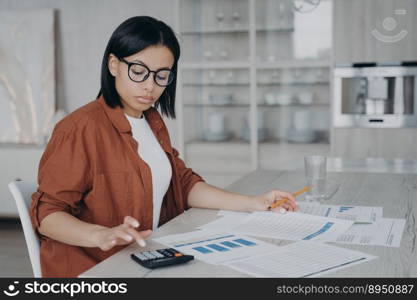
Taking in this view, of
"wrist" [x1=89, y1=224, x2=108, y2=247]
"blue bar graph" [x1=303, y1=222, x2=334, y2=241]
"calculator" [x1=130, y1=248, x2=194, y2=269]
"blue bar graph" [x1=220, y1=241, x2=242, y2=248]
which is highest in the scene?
"wrist" [x1=89, y1=224, x2=108, y2=247]

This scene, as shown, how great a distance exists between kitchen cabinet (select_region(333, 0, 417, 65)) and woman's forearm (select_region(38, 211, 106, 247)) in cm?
331

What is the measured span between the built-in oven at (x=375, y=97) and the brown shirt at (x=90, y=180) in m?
2.97

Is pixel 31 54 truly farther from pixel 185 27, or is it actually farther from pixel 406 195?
pixel 406 195

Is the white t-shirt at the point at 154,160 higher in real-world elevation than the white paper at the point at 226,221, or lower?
higher

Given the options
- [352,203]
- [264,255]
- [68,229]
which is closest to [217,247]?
[264,255]

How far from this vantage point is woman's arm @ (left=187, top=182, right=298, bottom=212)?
1857 mm

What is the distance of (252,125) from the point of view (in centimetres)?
480

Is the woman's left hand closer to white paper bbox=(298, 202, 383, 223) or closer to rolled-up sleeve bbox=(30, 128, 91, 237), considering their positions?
white paper bbox=(298, 202, 383, 223)

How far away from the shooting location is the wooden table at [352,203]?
4.11 feet

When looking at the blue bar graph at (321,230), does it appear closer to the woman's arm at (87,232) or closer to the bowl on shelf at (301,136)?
the woman's arm at (87,232)

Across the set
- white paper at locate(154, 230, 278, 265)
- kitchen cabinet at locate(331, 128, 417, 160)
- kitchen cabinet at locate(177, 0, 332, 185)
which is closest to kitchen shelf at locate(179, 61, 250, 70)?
kitchen cabinet at locate(177, 0, 332, 185)

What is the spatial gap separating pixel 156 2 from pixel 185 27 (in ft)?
1.47

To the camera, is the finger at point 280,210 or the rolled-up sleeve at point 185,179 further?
the rolled-up sleeve at point 185,179

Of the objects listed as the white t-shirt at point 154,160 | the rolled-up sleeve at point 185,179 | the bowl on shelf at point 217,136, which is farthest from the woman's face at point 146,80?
the bowl on shelf at point 217,136
